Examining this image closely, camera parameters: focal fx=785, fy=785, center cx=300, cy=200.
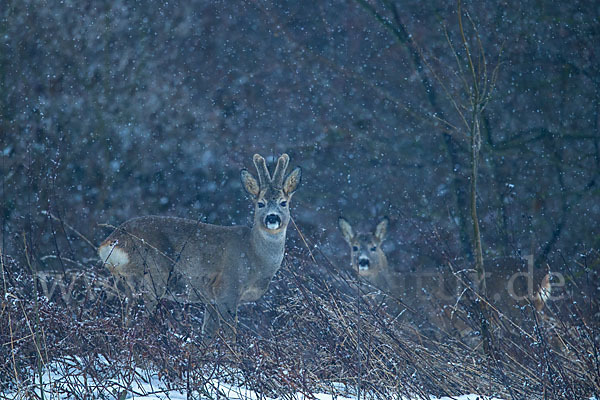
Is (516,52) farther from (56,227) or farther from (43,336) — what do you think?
(43,336)

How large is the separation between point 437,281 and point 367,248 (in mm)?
1021

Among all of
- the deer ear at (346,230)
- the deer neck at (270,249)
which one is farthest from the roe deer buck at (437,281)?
the deer neck at (270,249)

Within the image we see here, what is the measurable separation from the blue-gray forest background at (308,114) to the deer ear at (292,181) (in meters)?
1.64

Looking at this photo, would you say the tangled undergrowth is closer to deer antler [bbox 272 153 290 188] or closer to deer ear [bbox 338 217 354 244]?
deer antler [bbox 272 153 290 188]

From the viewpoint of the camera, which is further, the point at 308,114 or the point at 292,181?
the point at 308,114

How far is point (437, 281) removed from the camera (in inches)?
327

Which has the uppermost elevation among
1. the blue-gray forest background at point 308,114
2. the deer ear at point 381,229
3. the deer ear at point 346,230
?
the blue-gray forest background at point 308,114

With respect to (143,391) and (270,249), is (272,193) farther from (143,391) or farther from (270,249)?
(143,391)

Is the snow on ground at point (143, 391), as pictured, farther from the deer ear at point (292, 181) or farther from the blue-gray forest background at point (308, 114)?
the blue-gray forest background at point (308, 114)

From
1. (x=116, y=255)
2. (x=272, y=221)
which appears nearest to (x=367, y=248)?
(x=272, y=221)

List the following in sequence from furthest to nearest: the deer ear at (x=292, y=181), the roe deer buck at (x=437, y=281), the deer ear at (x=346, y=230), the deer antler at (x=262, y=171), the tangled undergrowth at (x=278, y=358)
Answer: the deer ear at (x=346, y=230), the roe deer buck at (x=437, y=281), the deer ear at (x=292, y=181), the deer antler at (x=262, y=171), the tangled undergrowth at (x=278, y=358)

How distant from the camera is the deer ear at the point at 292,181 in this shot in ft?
24.5

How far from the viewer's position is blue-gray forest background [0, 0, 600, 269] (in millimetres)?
9820

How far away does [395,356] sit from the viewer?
14.8 feet
